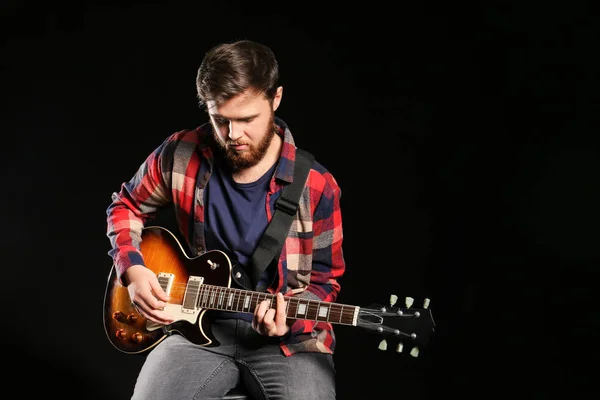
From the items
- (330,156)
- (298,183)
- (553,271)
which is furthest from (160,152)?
(553,271)

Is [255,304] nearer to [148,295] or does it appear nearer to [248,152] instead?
[148,295]

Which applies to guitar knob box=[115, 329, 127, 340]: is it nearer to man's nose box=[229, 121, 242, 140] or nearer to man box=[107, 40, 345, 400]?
man box=[107, 40, 345, 400]

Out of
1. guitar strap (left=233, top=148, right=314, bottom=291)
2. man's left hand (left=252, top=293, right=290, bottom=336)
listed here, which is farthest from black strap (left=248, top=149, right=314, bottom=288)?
man's left hand (left=252, top=293, right=290, bottom=336)

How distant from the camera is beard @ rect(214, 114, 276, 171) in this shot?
2.41m

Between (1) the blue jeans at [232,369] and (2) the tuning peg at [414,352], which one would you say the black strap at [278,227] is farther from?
(2) the tuning peg at [414,352]

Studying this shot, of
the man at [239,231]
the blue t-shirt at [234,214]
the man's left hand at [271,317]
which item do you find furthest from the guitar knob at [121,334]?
the man's left hand at [271,317]

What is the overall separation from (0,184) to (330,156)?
5.84ft

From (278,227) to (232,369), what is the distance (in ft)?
1.67

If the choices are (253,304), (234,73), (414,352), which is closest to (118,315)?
(253,304)

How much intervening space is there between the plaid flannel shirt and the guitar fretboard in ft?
0.54

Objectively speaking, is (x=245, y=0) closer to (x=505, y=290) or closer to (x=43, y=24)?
(x=43, y=24)

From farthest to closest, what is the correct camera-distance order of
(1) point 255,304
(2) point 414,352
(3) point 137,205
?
(3) point 137,205, (1) point 255,304, (2) point 414,352

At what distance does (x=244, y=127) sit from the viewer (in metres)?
2.37

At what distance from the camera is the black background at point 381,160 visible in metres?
2.70
